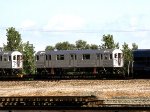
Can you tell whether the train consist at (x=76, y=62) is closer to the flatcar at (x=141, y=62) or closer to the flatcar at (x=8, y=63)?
the flatcar at (x=8, y=63)

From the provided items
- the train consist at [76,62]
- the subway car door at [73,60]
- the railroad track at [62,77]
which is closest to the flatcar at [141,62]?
the railroad track at [62,77]

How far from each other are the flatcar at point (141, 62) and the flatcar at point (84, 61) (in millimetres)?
5776

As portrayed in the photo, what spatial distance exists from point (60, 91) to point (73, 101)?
14289 mm

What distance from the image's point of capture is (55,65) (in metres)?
59.4

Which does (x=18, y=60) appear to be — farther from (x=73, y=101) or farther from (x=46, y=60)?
(x=73, y=101)

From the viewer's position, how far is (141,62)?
51500 millimetres

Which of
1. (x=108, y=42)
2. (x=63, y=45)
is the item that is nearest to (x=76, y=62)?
(x=108, y=42)

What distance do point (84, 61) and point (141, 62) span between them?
9.59 meters

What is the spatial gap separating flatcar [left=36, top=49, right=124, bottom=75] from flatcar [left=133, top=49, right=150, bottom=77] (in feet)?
18.9

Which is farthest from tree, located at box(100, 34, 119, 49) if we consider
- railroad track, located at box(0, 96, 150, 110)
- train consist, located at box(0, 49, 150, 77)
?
railroad track, located at box(0, 96, 150, 110)

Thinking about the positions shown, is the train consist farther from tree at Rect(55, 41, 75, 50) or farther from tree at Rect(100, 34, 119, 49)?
tree at Rect(55, 41, 75, 50)

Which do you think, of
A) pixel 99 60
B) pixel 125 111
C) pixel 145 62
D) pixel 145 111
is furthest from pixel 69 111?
pixel 99 60

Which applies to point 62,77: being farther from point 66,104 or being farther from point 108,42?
point 108,42

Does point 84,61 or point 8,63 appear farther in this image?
point 8,63
